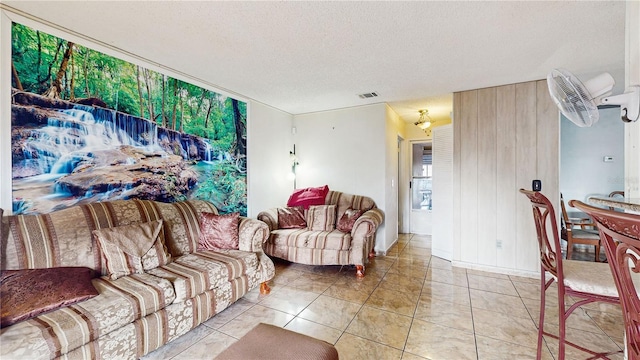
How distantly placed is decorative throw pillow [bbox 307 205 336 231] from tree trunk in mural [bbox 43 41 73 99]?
110 inches

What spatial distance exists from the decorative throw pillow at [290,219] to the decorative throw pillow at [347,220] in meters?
0.55

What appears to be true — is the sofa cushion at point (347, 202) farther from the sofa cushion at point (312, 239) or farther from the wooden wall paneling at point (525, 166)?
the wooden wall paneling at point (525, 166)

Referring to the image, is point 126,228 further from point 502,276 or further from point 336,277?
point 502,276

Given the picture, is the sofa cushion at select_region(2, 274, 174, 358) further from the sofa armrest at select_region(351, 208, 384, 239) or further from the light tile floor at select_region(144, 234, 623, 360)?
the sofa armrest at select_region(351, 208, 384, 239)

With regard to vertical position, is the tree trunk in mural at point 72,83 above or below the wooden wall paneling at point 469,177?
above

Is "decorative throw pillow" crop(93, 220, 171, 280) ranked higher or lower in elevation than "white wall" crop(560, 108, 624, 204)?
lower

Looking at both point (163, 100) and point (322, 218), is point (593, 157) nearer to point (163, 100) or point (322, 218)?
point (322, 218)

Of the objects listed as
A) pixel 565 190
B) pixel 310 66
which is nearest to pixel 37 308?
pixel 310 66

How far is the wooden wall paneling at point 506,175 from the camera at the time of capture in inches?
124

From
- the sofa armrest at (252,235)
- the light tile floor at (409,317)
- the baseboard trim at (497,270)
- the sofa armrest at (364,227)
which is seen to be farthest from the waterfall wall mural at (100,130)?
the baseboard trim at (497,270)

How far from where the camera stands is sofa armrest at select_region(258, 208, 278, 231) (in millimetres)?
3545

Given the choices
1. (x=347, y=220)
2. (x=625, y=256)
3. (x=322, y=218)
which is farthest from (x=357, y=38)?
(x=322, y=218)

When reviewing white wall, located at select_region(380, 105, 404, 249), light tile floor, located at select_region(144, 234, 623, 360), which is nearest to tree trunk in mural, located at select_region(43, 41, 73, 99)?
light tile floor, located at select_region(144, 234, 623, 360)

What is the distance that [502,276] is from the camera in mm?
3111
